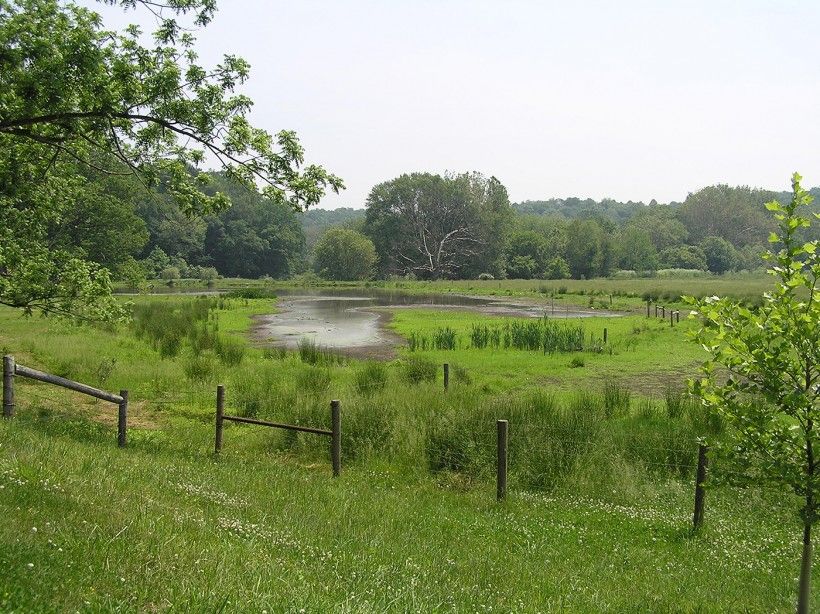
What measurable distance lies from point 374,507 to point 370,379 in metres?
9.30

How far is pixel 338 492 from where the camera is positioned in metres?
9.30

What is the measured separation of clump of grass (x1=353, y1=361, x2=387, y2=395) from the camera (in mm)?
16672

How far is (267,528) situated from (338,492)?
2710 mm

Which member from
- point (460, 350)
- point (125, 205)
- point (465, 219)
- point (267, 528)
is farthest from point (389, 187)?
point (267, 528)

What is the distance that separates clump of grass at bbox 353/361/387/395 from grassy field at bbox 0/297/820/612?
8 cm

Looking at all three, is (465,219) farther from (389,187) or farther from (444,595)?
(444,595)

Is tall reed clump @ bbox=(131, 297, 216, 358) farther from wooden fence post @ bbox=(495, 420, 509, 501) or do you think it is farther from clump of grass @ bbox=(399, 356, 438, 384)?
wooden fence post @ bbox=(495, 420, 509, 501)

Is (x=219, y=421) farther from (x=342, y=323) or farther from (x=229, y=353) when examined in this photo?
(x=342, y=323)

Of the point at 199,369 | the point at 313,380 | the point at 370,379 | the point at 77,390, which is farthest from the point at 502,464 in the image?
the point at 199,369

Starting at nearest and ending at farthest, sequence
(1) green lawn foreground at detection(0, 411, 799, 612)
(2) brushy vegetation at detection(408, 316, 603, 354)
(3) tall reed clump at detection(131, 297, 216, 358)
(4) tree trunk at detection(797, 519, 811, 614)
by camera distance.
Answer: (1) green lawn foreground at detection(0, 411, 799, 612) < (4) tree trunk at detection(797, 519, 811, 614) < (3) tall reed clump at detection(131, 297, 216, 358) < (2) brushy vegetation at detection(408, 316, 603, 354)

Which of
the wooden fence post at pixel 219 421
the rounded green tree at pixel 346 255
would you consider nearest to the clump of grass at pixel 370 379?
the wooden fence post at pixel 219 421

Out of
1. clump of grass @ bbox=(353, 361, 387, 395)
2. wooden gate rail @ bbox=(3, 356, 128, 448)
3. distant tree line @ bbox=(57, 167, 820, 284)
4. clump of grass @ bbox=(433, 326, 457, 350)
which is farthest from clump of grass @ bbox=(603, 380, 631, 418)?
distant tree line @ bbox=(57, 167, 820, 284)

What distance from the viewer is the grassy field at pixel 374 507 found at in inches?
182

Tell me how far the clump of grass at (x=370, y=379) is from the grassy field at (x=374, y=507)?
0.25 ft
